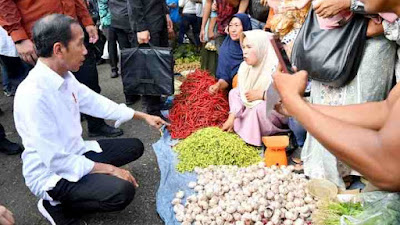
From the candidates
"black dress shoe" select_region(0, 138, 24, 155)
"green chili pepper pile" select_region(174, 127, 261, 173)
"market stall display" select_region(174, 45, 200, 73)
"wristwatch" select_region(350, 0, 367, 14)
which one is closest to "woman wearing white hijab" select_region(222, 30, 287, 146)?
"green chili pepper pile" select_region(174, 127, 261, 173)

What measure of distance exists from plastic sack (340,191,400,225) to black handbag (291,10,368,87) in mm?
965

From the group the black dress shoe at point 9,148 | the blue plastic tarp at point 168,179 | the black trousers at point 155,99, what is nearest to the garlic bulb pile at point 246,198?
the blue plastic tarp at point 168,179

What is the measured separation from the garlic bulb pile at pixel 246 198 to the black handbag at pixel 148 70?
1.41 m

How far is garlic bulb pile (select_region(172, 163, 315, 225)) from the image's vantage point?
99.7 inches

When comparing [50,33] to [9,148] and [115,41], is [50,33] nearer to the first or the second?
[9,148]

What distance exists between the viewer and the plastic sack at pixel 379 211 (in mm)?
1540

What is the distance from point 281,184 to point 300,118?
4.94 ft

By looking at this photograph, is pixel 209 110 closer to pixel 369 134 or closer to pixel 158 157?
pixel 158 157

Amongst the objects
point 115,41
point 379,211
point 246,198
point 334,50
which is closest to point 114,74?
point 115,41

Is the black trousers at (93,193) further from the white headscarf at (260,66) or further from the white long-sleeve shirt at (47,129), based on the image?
the white headscarf at (260,66)

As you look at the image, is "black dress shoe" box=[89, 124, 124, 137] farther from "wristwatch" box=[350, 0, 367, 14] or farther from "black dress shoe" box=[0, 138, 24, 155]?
"wristwatch" box=[350, 0, 367, 14]

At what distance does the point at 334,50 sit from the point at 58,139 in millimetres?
1938

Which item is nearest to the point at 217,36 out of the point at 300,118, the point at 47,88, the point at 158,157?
the point at 158,157

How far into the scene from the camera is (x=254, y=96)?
142 inches
